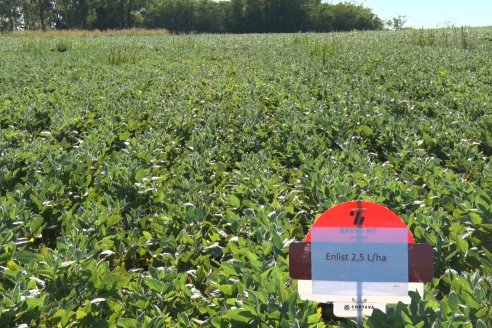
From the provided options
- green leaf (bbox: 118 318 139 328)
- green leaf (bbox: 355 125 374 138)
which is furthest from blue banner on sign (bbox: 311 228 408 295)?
green leaf (bbox: 355 125 374 138)

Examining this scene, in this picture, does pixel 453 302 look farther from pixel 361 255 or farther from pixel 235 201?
pixel 235 201

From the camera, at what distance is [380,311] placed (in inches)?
87.0

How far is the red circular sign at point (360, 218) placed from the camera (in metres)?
2.09

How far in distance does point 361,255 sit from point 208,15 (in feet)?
236

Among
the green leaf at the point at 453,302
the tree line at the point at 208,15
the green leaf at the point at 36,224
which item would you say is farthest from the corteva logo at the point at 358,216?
the tree line at the point at 208,15

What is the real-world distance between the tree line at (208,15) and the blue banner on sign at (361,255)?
210 ft

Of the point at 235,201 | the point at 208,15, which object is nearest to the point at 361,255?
the point at 235,201

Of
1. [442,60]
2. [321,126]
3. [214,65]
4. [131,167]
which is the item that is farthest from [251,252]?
[214,65]

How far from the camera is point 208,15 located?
7131cm

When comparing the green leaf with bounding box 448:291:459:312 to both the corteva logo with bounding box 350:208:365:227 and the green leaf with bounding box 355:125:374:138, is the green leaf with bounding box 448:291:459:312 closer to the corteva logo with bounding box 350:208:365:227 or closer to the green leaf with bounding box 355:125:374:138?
the corteva logo with bounding box 350:208:365:227

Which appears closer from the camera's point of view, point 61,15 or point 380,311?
point 380,311

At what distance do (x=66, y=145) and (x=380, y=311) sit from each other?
175 inches

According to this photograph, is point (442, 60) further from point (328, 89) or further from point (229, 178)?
point (229, 178)

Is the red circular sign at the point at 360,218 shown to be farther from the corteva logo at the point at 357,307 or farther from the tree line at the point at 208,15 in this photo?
the tree line at the point at 208,15
